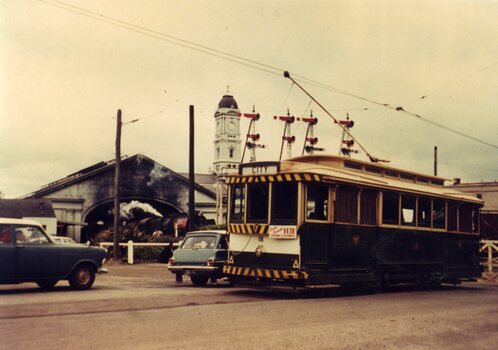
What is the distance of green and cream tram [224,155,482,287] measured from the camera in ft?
48.5

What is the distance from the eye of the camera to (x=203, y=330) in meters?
9.33

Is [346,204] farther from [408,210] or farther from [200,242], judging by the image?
[200,242]

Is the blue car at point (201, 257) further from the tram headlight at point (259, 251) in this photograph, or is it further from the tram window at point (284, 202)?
the tram window at point (284, 202)

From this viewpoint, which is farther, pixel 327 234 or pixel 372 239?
pixel 372 239

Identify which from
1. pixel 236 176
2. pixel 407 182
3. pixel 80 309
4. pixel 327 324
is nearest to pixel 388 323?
pixel 327 324

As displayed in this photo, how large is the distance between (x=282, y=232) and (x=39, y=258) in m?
5.66

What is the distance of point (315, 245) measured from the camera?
14836 mm

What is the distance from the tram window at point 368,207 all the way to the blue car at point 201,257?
4.10m

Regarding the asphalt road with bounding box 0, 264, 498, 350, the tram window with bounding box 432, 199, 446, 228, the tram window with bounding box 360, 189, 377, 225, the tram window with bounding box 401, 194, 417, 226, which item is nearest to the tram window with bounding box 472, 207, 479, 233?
the tram window with bounding box 432, 199, 446, 228

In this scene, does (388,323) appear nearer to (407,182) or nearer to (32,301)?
(32,301)

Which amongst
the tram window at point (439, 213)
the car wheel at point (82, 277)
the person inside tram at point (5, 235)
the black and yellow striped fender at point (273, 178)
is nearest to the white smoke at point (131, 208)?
the tram window at point (439, 213)

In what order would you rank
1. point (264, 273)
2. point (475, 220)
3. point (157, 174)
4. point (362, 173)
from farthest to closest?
point (157, 174), point (475, 220), point (362, 173), point (264, 273)

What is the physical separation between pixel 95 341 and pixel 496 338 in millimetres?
5917

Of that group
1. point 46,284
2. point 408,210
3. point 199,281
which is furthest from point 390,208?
point 46,284
